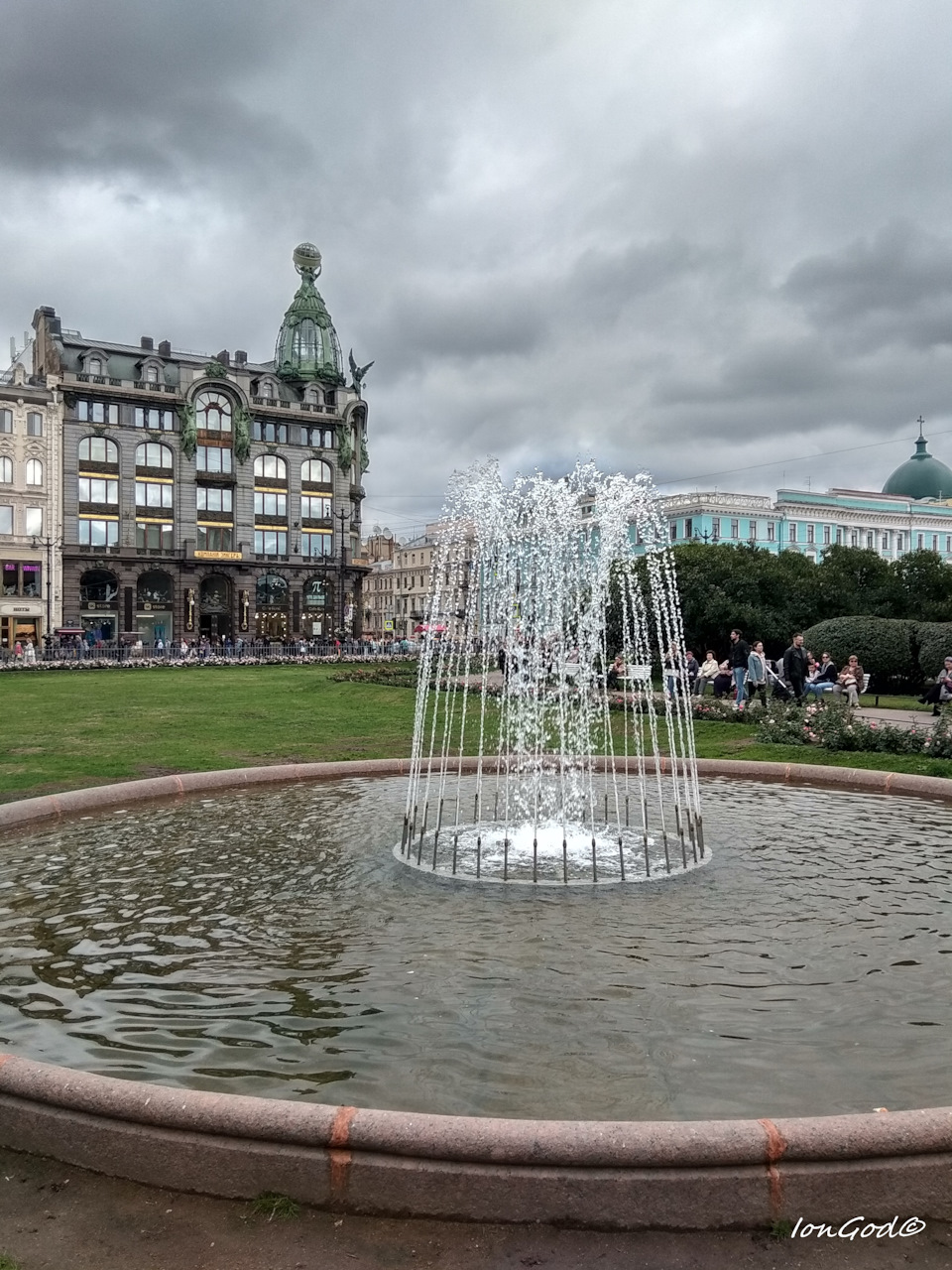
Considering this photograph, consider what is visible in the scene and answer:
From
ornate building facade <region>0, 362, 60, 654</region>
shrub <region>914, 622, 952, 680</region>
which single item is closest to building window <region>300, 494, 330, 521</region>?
ornate building facade <region>0, 362, 60, 654</region>

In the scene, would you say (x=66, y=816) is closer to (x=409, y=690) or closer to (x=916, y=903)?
(x=916, y=903)

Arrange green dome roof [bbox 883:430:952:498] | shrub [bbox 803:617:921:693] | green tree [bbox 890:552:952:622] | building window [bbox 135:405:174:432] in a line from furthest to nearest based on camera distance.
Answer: green dome roof [bbox 883:430:952:498] < building window [bbox 135:405:174:432] < green tree [bbox 890:552:952:622] < shrub [bbox 803:617:921:693]

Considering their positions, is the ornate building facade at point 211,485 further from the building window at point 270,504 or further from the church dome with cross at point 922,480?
the church dome with cross at point 922,480

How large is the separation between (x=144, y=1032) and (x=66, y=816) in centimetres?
695

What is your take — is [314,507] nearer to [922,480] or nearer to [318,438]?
[318,438]

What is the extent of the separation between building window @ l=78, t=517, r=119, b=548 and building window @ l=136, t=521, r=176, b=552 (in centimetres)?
160

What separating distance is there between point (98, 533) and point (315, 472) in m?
17.3

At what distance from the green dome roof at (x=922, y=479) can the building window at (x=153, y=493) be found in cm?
7692

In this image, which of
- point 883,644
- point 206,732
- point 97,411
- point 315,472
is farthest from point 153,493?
point 883,644

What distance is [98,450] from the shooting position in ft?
223

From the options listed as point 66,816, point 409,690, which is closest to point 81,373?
point 409,690

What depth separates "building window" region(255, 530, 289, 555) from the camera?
74.4 metres

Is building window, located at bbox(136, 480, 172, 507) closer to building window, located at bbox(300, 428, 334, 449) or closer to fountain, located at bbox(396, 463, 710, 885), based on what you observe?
building window, located at bbox(300, 428, 334, 449)

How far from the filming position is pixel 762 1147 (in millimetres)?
4086
